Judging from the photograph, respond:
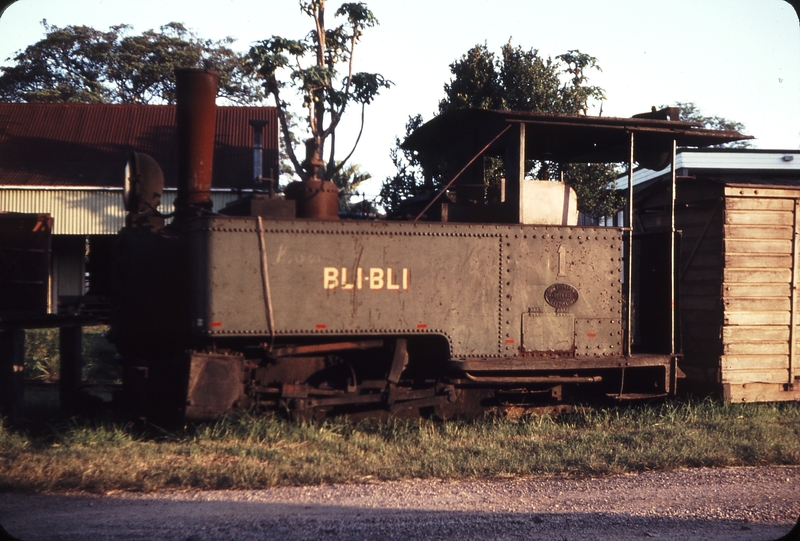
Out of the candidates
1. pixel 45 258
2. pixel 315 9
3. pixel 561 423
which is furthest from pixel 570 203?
pixel 315 9

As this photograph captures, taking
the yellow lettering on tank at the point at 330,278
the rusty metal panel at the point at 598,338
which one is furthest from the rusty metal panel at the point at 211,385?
the rusty metal panel at the point at 598,338

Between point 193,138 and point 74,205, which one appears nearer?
point 193,138

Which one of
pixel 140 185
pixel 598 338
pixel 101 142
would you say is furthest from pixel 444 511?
pixel 101 142

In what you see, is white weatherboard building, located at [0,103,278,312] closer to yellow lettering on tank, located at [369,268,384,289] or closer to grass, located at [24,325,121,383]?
grass, located at [24,325,121,383]

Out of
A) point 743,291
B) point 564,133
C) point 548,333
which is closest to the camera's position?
point 548,333

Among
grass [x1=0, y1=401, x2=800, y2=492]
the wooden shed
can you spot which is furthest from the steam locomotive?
the wooden shed

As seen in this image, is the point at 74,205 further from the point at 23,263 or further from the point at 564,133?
the point at 564,133

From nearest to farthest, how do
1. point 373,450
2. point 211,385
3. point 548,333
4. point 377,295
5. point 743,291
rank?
point 373,450 → point 211,385 → point 377,295 → point 548,333 → point 743,291

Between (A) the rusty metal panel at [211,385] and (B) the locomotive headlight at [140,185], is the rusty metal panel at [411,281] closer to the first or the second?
(A) the rusty metal panel at [211,385]

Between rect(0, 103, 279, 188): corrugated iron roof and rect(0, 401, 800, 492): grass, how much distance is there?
486 inches

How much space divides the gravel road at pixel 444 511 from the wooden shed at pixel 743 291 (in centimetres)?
266

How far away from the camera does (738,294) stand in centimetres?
828

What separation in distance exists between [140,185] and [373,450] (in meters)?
3.60

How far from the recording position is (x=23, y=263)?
839 centimetres
